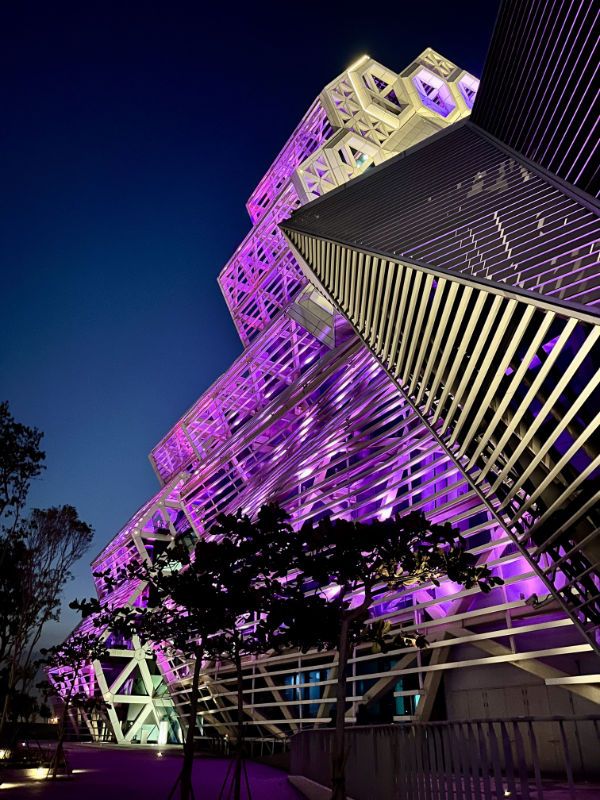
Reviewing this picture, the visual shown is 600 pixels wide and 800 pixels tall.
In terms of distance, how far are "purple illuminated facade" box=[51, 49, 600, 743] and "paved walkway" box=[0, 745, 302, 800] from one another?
2.79 meters

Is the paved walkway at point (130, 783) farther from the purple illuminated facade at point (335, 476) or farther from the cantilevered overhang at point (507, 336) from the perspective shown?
the cantilevered overhang at point (507, 336)

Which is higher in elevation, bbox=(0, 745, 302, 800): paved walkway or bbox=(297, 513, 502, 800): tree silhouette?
bbox=(297, 513, 502, 800): tree silhouette

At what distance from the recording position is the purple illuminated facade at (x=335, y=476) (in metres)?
13.6

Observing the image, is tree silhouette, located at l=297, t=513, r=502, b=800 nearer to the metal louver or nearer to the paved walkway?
the metal louver

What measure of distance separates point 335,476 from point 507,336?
37.6ft

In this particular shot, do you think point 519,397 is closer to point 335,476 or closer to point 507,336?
point 507,336

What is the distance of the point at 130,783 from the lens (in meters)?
15.1

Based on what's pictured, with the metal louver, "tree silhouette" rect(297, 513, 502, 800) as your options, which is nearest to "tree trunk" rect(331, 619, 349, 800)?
"tree silhouette" rect(297, 513, 502, 800)

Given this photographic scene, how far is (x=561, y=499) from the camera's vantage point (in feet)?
27.7

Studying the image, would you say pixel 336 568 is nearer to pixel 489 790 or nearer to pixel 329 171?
pixel 489 790

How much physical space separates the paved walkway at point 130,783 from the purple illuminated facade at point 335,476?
2787 millimetres

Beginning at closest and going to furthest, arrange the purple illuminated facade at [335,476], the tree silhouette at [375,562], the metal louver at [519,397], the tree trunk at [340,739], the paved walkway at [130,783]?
the tree trunk at [340,739] → the metal louver at [519,397] → the tree silhouette at [375,562] → the paved walkway at [130,783] → the purple illuminated facade at [335,476]

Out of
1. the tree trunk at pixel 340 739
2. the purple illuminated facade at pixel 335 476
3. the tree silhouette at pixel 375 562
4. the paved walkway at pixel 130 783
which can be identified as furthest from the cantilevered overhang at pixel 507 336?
the paved walkway at pixel 130 783

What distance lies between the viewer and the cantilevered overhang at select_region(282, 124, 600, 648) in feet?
27.7
